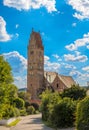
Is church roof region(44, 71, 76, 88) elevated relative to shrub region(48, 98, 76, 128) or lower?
elevated

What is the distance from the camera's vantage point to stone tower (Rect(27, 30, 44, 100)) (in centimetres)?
12800

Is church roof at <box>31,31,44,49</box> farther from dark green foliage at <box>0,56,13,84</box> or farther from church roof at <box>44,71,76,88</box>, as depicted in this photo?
dark green foliage at <box>0,56,13,84</box>

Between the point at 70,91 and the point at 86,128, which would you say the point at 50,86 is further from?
the point at 86,128

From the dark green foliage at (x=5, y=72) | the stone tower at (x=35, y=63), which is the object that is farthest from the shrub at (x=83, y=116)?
the stone tower at (x=35, y=63)

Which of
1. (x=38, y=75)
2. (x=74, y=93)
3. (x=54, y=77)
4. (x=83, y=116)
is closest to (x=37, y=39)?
(x=38, y=75)

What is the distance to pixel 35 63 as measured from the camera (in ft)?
431

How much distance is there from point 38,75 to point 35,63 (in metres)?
4.91

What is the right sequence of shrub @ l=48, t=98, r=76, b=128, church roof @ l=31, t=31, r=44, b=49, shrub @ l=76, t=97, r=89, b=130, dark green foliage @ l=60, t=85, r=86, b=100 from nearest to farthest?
shrub @ l=76, t=97, r=89, b=130 → shrub @ l=48, t=98, r=76, b=128 → dark green foliage @ l=60, t=85, r=86, b=100 → church roof @ l=31, t=31, r=44, b=49

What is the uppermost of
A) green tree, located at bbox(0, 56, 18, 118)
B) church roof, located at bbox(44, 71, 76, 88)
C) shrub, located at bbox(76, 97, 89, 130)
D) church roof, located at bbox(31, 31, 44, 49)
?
church roof, located at bbox(31, 31, 44, 49)

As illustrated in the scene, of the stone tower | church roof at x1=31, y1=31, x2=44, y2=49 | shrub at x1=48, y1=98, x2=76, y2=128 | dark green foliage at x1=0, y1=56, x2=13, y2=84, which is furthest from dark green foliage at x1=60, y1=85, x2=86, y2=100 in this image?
church roof at x1=31, y1=31, x2=44, y2=49

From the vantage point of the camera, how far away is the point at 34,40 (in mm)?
133000

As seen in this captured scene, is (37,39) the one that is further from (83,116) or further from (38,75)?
A: (83,116)

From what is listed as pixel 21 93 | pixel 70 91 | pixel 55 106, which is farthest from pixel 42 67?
pixel 55 106

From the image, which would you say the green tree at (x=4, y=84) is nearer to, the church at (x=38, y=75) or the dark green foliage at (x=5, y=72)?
the dark green foliage at (x=5, y=72)
